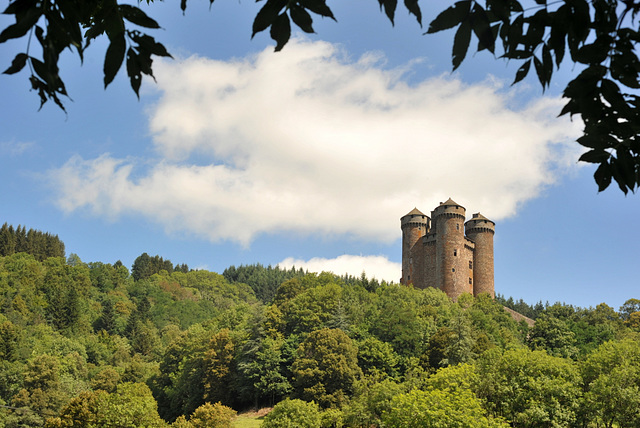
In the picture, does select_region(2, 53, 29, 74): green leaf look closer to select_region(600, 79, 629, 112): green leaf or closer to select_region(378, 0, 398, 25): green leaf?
select_region(378, 0, 398, 25): green leaf

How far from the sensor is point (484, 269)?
233ft

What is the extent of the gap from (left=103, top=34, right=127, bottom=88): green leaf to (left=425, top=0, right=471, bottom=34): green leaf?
156 cm

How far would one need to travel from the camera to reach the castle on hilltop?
226 feet

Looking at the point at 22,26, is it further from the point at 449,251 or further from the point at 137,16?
the point at 449,251

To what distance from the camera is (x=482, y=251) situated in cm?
7156

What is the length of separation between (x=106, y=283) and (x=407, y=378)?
104466mm

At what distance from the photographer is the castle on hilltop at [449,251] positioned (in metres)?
68.9

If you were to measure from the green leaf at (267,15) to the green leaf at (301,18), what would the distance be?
2.5 inches

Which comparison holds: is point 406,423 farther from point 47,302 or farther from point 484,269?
point 47,302

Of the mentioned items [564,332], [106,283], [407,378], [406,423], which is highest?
[106,283]

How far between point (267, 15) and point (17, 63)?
1.25 m

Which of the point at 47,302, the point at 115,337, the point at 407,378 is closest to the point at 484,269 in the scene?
the point at 407,378

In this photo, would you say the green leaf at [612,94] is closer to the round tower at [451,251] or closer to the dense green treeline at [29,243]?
the round tower at [451,251]

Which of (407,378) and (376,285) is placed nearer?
(407,378)
